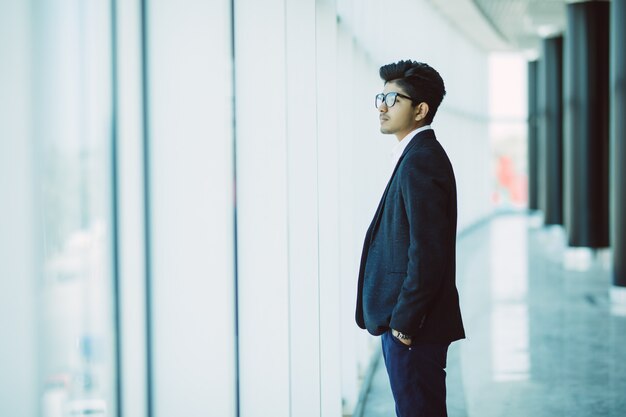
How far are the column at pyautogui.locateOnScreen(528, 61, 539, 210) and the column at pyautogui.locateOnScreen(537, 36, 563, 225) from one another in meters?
3.97

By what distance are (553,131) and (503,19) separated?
10.3ft

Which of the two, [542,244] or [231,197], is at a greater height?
[231,197]

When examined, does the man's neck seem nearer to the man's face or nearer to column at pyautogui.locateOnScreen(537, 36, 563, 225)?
the man's face

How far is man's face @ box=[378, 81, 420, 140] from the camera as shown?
2053 mm

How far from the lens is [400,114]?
6.73 feet

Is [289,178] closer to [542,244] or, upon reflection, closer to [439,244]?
[439,244]

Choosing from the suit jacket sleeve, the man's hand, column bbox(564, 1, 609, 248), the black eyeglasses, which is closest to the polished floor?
column bbox(564, 1, 609, 248)

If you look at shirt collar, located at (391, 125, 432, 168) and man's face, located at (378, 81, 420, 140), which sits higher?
man's face, located at (378, 81, 420, 140)

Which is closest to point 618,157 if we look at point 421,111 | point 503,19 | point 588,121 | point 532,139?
→ point 588,121

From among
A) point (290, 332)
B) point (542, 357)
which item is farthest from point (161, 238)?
point (542, 357)

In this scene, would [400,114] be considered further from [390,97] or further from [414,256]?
[414,256]

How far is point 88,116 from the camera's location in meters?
1.59

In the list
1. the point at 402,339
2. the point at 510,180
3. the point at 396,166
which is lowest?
the point at 402,339

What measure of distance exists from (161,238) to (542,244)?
40.0ft
